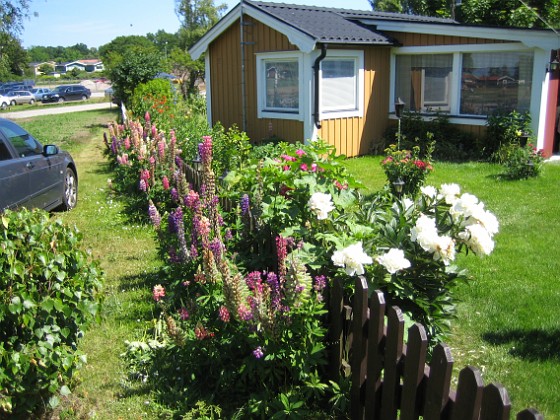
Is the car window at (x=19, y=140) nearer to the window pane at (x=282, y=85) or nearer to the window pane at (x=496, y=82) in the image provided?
the window pane at (x=282, y=85)

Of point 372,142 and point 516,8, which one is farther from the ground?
point 516,8

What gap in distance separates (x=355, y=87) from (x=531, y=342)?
9.69 metres

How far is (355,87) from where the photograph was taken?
1293 centimetres

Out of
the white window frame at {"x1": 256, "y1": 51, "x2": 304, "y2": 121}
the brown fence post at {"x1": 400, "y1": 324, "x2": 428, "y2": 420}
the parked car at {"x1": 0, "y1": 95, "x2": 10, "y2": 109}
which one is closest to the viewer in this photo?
the brown fence post at {"x1": 400, "y1": 324, "x2": 428, "y2": 420}

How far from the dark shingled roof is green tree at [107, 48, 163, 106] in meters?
8.88

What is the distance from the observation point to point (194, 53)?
1494cm

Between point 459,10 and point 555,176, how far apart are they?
547 inches

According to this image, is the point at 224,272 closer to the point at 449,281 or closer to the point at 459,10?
the point at 449,281

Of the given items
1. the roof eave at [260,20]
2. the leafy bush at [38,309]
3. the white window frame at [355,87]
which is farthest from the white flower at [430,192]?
the white window frame at [355,87]

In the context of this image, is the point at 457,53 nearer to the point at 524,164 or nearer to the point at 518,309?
the point at 524,164

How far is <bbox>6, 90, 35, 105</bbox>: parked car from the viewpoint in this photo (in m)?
48.7

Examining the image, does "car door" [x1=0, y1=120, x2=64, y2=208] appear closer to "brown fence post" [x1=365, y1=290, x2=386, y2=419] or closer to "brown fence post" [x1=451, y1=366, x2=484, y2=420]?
"brown fence post" [x1=365, y1=290, x2=386, y2=419]

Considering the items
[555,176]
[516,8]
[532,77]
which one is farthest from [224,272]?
[516,8]

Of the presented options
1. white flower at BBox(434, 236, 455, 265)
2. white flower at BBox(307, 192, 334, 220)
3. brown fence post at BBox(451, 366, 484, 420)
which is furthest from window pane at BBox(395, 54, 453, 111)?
brown fence post at BBox(451, 366, 484, 420)
